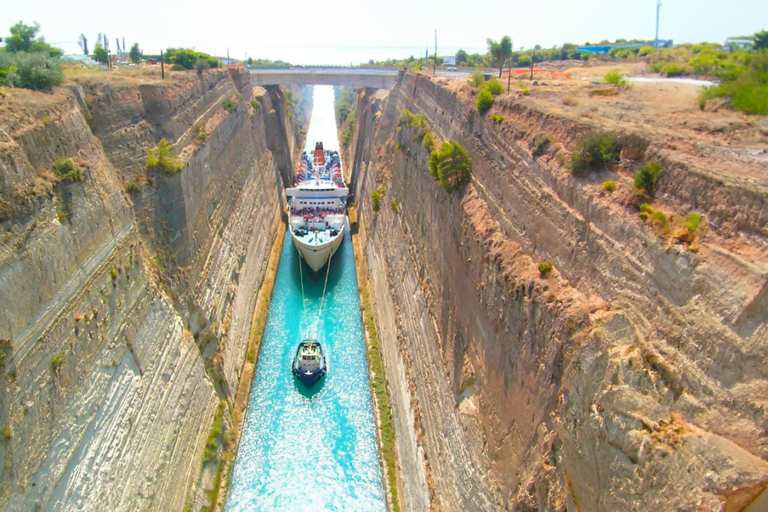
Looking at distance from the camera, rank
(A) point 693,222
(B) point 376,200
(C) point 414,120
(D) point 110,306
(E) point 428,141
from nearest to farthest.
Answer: (A) point 693,222
(D) point 110,306
(E) point 428,141
(C) point 414,120
(B) point 376,200

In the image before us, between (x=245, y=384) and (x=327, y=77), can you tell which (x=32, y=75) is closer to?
(x=245, y=384)

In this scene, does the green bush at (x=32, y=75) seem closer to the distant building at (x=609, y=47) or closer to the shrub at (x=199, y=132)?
the shrub at (x=199, y=132)

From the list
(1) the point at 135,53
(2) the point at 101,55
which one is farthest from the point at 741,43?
(1) the point at 135,53

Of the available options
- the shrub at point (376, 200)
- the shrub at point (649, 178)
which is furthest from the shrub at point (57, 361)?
the shrub at point (376, 200)

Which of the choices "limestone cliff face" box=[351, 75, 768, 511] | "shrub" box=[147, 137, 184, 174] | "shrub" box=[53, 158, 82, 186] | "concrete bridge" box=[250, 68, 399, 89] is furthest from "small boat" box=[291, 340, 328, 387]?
"concrete bridge" box=[250, 68, 399, 89]

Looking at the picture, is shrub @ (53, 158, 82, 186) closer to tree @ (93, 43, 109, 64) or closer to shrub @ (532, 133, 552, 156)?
shrub @ (532, 133, 552, 156)

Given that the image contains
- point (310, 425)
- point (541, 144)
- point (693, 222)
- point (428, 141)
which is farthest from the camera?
point (428, 141)
